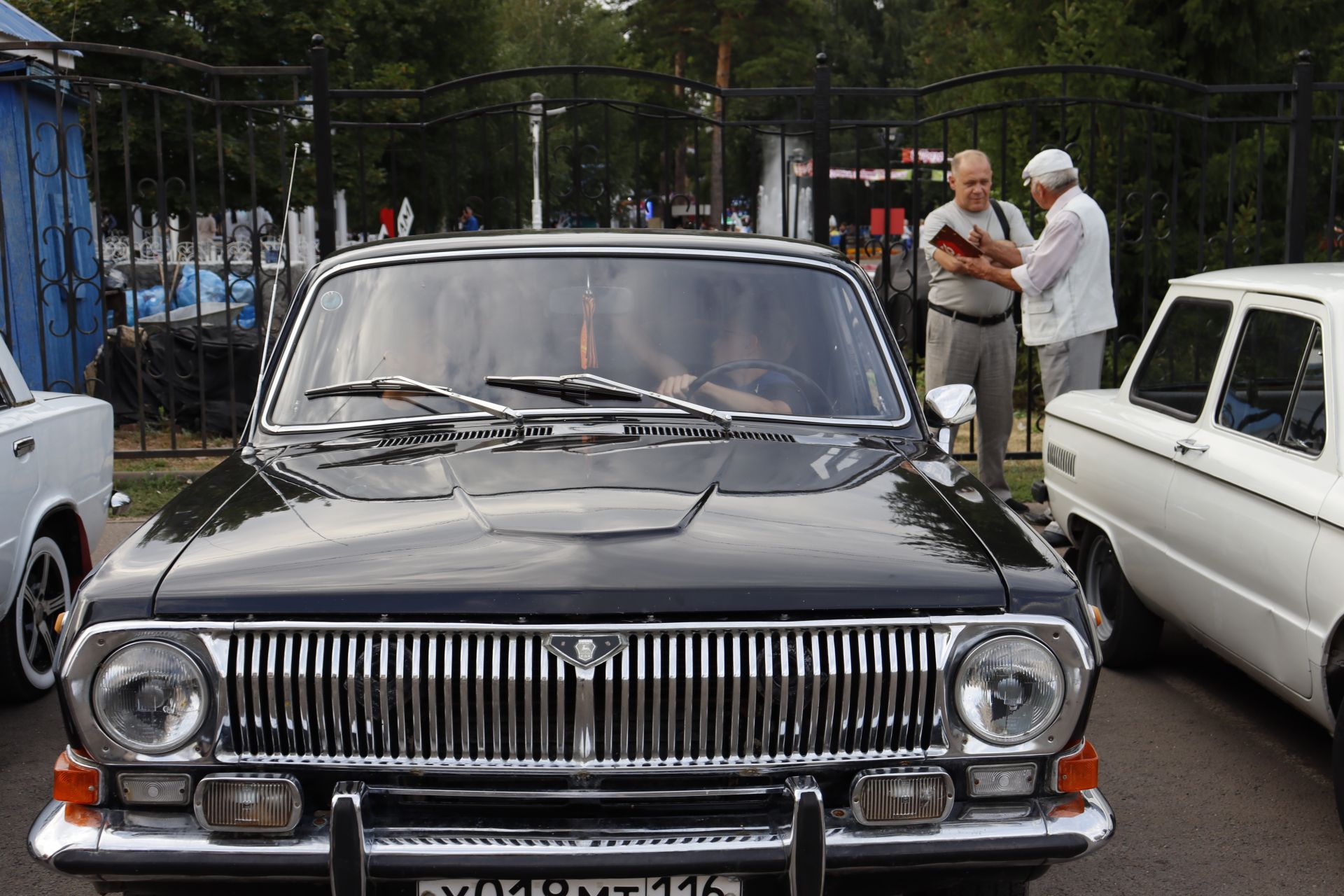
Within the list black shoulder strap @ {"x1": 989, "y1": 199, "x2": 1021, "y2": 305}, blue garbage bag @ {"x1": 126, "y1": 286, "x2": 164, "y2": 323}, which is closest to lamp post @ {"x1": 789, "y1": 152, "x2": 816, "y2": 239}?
black shoulder strap @ {"x1": 989, "y1": 199, "x2": 1021, "y2": 305}

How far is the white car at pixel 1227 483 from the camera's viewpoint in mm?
4227

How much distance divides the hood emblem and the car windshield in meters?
1.20

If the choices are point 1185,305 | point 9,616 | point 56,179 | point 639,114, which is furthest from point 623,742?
point 56,179

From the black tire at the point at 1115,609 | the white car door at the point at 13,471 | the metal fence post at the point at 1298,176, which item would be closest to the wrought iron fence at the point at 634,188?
the metal fence post at the point at 1298,176

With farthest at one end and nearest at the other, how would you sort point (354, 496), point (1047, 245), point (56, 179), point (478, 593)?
point (56, 179) → point (1047, 245) → point (354, 496) → point (478, 593)

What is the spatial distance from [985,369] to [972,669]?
19.0 ft

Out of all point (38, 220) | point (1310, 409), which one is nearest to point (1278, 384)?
point (1310, 409)

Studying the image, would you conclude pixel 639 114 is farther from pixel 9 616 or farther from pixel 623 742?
pixel 623 742

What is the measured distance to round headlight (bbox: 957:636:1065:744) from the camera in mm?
2748

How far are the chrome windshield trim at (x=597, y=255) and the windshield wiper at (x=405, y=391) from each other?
0.11 ft

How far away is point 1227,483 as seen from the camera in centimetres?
477

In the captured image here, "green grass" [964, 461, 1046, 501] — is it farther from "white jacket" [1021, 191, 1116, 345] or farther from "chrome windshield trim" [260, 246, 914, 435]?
"chrome windshield trim" [260, 246, 914, 435]

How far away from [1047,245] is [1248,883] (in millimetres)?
4398

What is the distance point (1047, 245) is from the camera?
304 inches
